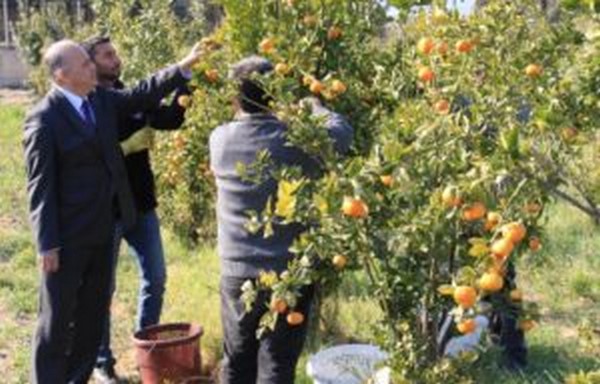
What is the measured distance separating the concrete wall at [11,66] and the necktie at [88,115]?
20533 millimetres

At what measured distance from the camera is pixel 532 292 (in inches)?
243

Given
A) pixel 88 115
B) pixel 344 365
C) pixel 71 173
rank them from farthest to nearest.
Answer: pixel 88 115, pixel 71 173, pixel 344 365

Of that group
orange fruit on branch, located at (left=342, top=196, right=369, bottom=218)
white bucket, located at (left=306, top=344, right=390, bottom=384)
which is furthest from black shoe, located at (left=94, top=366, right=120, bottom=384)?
orange fruit on branch, located at (left=342, top=196, right=369, bottom=218)

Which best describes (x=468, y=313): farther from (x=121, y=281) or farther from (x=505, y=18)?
(x=121, y=281)

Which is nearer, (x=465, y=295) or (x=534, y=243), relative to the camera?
(x=465, y=295)

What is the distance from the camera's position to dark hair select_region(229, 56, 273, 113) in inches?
134

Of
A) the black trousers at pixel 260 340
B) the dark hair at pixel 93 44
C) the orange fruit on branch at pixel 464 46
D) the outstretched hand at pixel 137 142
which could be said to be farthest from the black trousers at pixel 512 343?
the dark hair at pixel 93 44

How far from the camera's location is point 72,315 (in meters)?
4.26

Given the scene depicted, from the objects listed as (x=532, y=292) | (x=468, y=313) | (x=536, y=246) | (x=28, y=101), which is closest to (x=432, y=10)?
(x=536, y=246)

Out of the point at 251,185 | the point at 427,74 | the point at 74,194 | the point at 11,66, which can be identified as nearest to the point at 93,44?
the point at 74,194

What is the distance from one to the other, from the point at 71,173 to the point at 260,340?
45.8 inches

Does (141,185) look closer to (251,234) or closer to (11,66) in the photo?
(251,234)

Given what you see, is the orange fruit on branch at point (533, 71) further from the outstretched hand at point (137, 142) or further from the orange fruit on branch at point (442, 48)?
the outstretched hand at point (137, 142)

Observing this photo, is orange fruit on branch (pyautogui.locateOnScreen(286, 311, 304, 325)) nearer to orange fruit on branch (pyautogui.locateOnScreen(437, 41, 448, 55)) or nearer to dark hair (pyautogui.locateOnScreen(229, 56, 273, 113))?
dark hair (pyautogui.locateOnScreen(229, 56, 273, 113))
